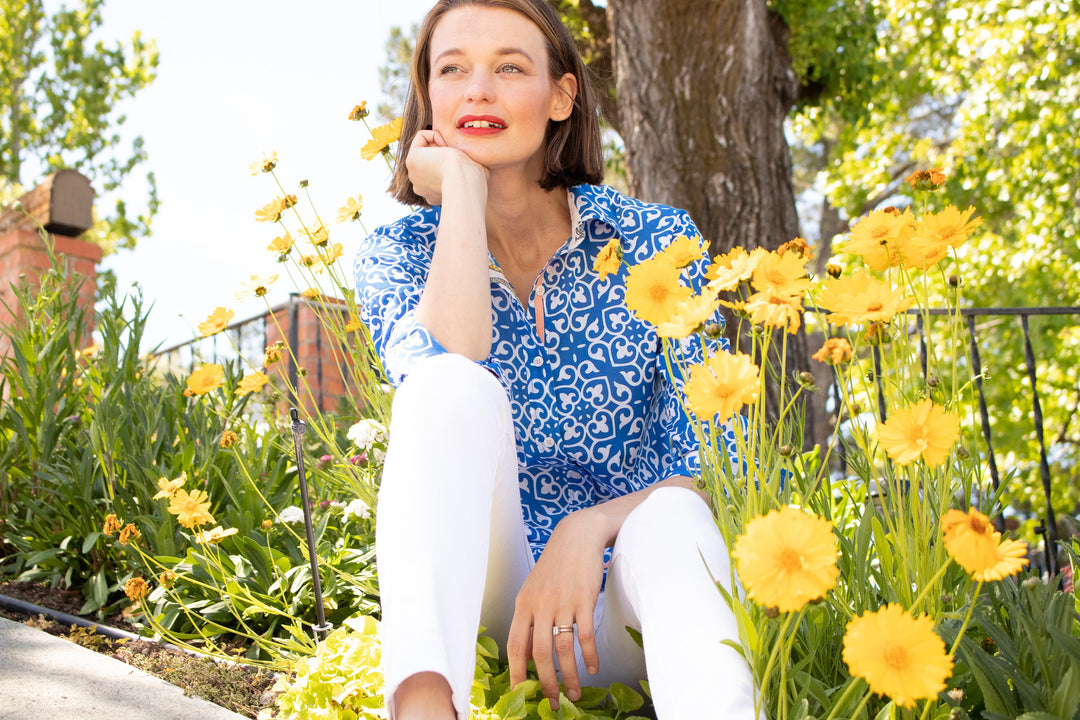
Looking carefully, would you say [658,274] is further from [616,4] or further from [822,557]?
[616,4]

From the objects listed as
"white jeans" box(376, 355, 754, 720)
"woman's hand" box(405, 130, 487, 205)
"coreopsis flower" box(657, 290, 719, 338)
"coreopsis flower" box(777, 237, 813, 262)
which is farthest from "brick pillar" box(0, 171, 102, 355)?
"coreopsis flower" box(657, 290, 719, 338)

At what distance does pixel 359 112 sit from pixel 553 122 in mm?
424

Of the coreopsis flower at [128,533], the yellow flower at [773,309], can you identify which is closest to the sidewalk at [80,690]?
the coreopsis flower at [128,533]

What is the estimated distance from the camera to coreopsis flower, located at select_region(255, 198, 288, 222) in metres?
1.87

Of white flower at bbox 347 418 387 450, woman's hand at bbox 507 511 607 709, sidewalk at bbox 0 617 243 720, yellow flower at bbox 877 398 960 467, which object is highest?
yellow flower at bbox 877 398 960 467

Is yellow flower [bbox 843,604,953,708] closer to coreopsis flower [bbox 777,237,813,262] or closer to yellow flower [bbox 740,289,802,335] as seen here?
yellow flower [bbox 740,289,802,335]

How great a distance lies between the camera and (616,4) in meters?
3.95

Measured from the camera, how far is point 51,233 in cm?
405

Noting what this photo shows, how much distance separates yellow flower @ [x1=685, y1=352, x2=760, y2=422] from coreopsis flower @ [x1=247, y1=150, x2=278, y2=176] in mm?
1336

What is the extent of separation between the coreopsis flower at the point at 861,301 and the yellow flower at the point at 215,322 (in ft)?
4.26

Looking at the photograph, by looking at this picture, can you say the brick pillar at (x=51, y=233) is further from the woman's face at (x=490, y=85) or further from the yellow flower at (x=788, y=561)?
the yellow flower at (x=788, y=561)

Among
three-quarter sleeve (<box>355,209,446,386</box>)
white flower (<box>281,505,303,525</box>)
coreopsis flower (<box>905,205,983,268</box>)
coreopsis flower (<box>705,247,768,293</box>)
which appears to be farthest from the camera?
white flower (<box>281,505,303,525</box>)

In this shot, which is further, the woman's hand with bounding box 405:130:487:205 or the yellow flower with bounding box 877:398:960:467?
the woman's hand with bounding box 405:130:487:205

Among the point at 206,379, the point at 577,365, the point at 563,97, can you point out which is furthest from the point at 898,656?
the point at 206,379
